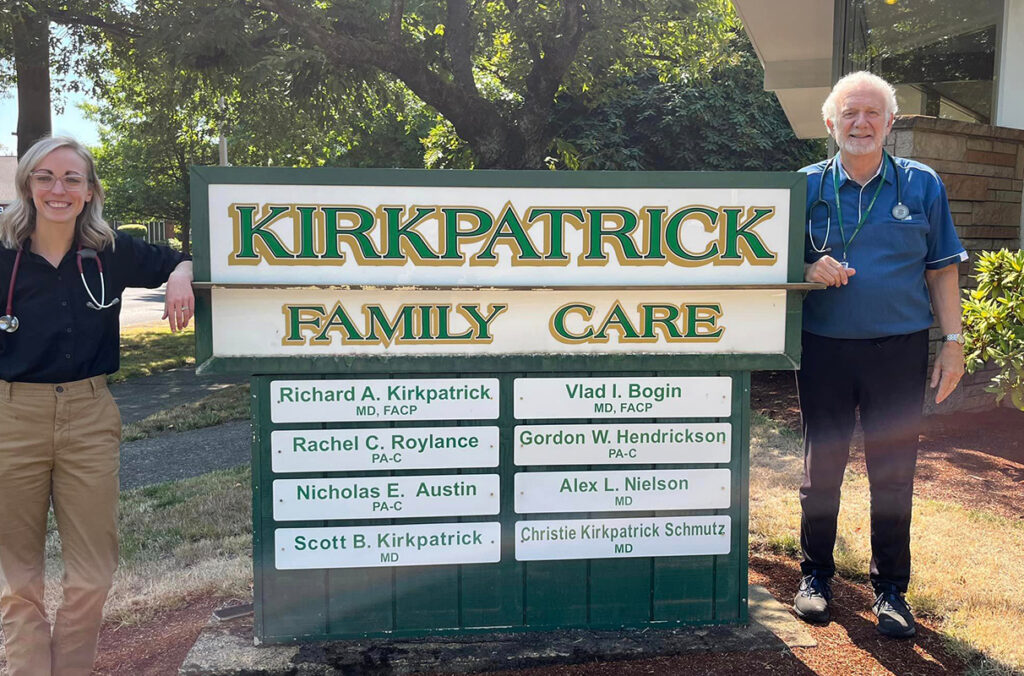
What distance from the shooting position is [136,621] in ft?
11.2

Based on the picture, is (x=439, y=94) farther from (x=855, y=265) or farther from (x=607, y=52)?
(x=855, y=265)

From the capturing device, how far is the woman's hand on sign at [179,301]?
2.67 meters

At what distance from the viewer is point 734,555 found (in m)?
3.15

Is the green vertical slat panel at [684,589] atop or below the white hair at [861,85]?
below

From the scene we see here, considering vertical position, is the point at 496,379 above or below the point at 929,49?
below

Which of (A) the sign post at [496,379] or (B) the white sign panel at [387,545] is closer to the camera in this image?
(A) the sign post at [496,379]

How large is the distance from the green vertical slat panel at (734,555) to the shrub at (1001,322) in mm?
2388

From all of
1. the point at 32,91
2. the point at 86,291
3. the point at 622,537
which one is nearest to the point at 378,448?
the point at 622,537

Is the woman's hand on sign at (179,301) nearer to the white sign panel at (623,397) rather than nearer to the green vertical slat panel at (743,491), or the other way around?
the white sign panel at (623,397)

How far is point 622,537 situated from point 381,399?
97cm

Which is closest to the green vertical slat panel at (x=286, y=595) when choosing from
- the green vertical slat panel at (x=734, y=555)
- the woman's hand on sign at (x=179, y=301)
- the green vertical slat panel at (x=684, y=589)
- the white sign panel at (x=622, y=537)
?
the woman's hand on sign at (x=179, y=301)

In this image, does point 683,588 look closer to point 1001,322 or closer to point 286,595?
point 286,595

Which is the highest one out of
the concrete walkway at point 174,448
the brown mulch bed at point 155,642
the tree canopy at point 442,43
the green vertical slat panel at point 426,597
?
the tree canopy at point 442,43

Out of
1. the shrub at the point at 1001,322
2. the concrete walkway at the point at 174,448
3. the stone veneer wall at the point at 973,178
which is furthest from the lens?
the concrete walkway at the point at 174,448
